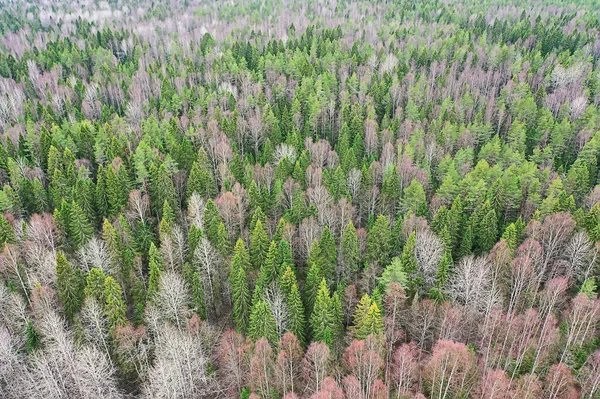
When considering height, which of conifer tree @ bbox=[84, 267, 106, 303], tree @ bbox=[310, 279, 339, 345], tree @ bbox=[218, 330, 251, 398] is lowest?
tree @ bbox=[218, 330, 251, 398]

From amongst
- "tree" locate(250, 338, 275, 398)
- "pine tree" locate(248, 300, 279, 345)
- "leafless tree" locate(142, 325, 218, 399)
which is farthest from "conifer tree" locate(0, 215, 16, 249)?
"tree" locate(250, 338, 275, 398)

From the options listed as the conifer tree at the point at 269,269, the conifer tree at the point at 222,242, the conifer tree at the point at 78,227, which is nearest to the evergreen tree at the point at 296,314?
the conifer tree at the point at 269,269

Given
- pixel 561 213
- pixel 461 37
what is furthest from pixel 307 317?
pixel 461 37

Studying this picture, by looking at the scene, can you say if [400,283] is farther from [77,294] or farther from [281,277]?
[77,294]

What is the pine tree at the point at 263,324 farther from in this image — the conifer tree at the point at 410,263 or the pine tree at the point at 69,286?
the pine tree at the point at 69,286

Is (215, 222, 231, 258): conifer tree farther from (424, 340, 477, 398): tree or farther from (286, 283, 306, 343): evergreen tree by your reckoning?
(424, 340, 477, 398): tree

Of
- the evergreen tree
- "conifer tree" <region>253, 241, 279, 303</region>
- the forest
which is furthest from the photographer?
"conifer tree" <region>253, 241, 279, 303</region>
